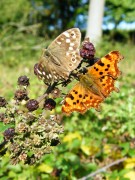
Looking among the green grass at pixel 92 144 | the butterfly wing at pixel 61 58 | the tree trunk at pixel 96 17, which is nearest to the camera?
the butterfly wing at pixel 61 58

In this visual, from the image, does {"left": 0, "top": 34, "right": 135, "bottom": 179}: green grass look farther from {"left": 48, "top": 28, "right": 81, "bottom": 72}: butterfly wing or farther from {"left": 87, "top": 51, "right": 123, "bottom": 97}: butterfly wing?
{"left": 48, "top": 28, "right": 81, "bottom": 72}: butterfly wing

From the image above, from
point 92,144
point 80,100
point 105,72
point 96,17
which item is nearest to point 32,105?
point 80,100

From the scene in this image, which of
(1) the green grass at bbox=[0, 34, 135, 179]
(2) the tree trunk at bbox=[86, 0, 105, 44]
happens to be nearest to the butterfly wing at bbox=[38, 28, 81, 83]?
(1) the green grass at bbox=[0, 34, 135, 179]

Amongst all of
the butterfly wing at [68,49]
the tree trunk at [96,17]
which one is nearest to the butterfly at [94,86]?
the butterfly wing at [68,49]

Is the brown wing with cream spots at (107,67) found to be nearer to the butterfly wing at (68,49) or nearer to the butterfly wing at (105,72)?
the butterfly wing at (105,72)

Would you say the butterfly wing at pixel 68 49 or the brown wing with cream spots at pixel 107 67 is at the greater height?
the butterfly wing at pixel 68 49

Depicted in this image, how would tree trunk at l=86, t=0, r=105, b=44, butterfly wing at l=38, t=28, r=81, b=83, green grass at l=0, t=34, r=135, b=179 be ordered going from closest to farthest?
butterfly wing at l=38, t=28, r=81, b=83, green grass at l=0, t=34, r=135, b=179, tree trunk at l=86, t=0, r=105, b=44

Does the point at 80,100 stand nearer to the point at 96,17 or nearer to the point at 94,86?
the point at 94,86

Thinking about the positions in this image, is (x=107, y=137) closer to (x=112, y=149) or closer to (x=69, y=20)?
(x=112, y=149)
